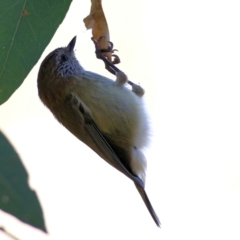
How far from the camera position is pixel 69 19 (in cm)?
229

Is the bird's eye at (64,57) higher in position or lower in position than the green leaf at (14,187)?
higher

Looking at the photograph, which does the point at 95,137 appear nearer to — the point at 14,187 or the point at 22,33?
the point at 14,187

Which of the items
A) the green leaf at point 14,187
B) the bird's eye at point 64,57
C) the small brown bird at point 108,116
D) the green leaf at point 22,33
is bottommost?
the green leaf at point 14,187

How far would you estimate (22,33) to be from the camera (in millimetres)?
1193

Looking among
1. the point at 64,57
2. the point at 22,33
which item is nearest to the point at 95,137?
the point at 64,57

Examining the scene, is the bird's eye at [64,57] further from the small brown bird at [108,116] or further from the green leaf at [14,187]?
the green leaf at [14,187]

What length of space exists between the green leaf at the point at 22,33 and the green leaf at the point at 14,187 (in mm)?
215

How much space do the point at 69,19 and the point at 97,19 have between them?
1.12 m

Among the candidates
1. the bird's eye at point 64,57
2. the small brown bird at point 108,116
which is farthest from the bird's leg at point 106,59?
the bird's eye at point 64,57

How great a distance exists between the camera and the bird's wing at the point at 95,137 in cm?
192

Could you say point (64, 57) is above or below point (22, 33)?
below

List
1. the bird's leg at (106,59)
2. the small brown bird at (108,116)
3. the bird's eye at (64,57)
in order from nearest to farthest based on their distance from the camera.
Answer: the bird's leg at (106,59)
the small brown bird at (108,116)
the bird's eye at (64,57)

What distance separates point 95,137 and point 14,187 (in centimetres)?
68

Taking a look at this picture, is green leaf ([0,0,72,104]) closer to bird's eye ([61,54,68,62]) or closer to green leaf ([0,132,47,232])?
green leaf ([0,132,47,232])
